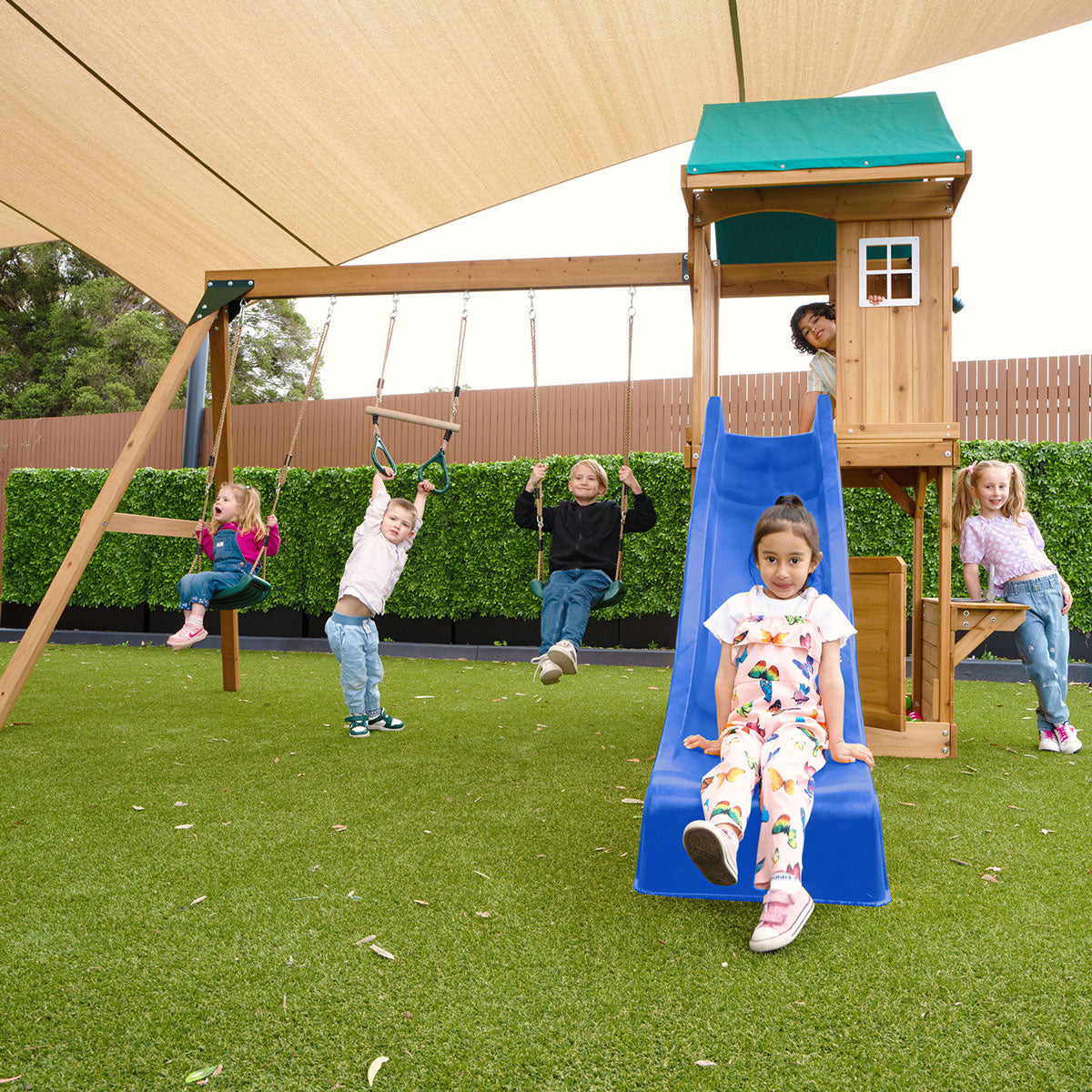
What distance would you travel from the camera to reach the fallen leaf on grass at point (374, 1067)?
65.8 inches

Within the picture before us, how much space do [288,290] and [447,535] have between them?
4.08m

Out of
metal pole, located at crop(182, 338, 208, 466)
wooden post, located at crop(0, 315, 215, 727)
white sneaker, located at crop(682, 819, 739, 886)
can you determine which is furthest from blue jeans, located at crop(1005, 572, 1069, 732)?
metal pole, located at crop(182, 338, 208, 466)

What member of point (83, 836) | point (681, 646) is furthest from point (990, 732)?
point (83, 836)

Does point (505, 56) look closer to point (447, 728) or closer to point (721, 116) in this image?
point (721, 116)

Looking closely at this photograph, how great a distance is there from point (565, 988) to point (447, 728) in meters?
3.19

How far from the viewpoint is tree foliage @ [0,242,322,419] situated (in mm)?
23734

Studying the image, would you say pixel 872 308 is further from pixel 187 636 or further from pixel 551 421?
pixel 551 421

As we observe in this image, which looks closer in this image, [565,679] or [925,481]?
[925,481]

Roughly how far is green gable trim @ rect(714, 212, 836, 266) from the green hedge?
8.90 feet

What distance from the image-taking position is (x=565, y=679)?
7371mm

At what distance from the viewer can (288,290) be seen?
18.6 ft

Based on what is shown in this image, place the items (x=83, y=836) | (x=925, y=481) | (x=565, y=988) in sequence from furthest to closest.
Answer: (x=925, y=481)
(x=83, y=836)
(x=565, y=988)

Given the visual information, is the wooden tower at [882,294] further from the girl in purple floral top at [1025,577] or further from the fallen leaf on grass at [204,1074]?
the fallen leaf on grass at [204,1074]

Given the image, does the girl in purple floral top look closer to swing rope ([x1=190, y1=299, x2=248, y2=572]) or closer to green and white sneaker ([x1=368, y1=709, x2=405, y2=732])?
green and white sneaker ([x1=368, y1=709, x2=405, y2=732])
